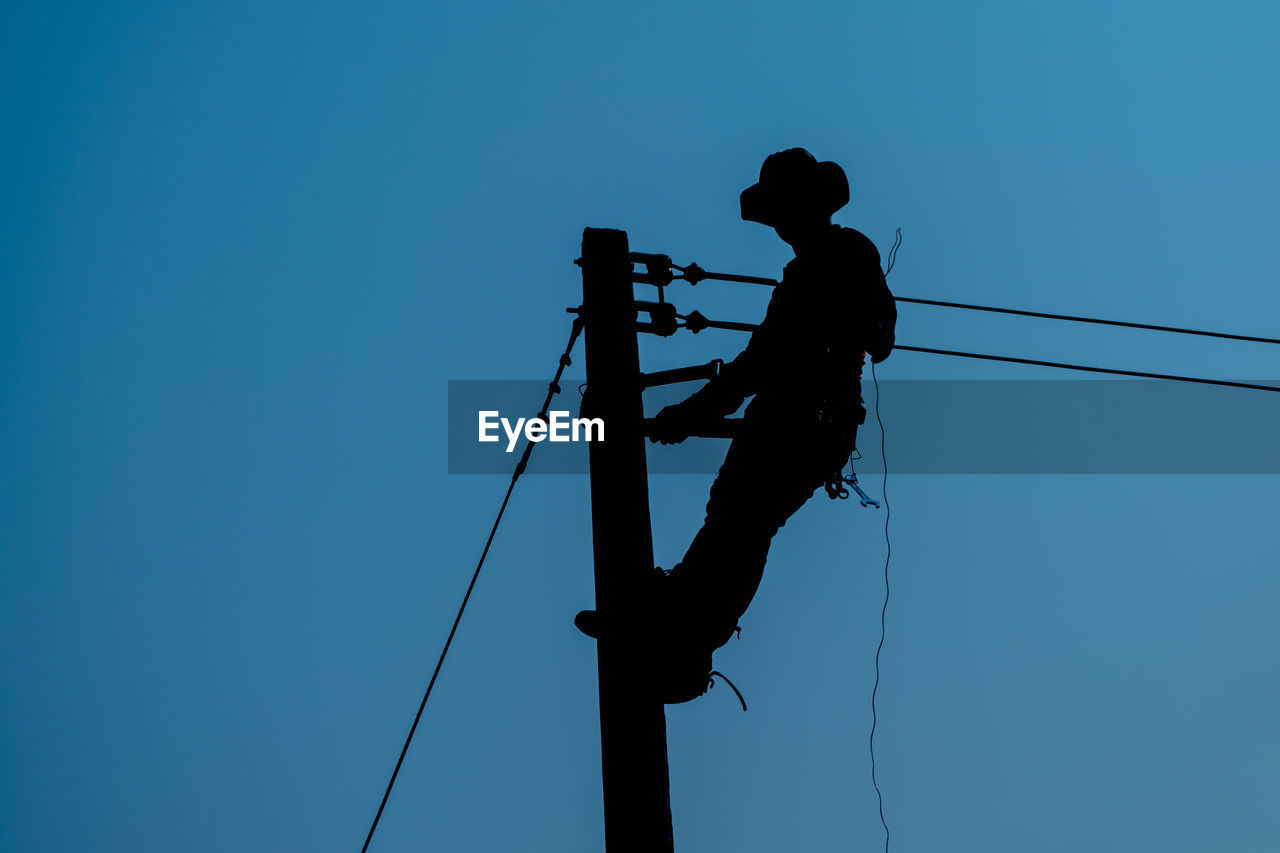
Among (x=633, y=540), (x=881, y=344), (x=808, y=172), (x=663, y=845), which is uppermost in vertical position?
(x=808, y=172)

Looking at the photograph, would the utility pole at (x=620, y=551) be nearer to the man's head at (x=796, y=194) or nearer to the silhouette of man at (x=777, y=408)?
the silhouette of man at (x=777, y=408)

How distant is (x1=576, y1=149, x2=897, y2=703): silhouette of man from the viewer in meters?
3.43

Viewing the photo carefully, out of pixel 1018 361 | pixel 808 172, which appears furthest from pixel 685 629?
pixel 1018 361

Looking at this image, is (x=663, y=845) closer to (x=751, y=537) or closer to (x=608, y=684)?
(x=608, y=684)

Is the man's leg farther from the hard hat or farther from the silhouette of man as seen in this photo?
the hard hat

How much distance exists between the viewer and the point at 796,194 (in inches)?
156

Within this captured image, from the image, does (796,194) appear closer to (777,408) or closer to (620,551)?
(777,408)

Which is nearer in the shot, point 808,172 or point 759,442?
point 759,442

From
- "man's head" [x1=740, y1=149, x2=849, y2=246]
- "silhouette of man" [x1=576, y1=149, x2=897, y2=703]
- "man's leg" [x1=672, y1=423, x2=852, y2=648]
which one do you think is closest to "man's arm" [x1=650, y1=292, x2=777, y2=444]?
"silhouette of man" [x1=576, y1=149, x2=897, y2=703]

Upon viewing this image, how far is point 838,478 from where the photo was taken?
→ 12.8ft

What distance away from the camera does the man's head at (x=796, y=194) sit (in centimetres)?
397

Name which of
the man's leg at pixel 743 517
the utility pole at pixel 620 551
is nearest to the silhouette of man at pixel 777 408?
the man's leg at pixel 743 517

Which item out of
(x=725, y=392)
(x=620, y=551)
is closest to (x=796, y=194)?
(x=725, y=392)

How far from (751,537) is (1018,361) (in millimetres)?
3742
